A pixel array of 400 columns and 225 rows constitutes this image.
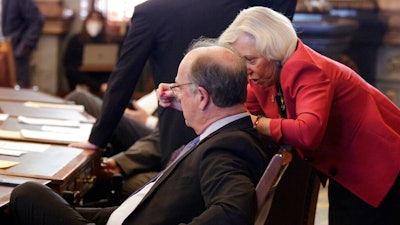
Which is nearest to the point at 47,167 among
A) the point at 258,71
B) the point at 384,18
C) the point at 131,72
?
the point at 131,72

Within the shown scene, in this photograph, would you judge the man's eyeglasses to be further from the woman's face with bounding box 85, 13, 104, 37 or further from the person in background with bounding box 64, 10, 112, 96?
the woman's face with bounding box 85, 13, 104, 37

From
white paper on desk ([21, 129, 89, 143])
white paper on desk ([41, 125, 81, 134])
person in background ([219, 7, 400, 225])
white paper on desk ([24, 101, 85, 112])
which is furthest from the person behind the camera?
white paper on desk ([24, 101, 85, 112])

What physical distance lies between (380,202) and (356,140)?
216 mm

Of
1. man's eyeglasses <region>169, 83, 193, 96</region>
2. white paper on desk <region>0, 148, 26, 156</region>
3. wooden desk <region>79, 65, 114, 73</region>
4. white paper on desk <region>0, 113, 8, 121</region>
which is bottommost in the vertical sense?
wooden desk <region>79, 65, 114, 73</region>

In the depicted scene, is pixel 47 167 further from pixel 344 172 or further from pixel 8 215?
pixel 344 172

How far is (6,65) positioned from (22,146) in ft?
10.1

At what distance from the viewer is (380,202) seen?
2525mm

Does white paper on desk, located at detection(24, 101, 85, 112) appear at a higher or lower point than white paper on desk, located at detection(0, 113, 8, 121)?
lower

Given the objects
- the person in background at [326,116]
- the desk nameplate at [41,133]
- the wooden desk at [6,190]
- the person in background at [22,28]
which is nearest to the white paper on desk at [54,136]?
the desk nameplate at [41,133]

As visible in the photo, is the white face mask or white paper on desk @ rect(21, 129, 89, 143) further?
the white face mask

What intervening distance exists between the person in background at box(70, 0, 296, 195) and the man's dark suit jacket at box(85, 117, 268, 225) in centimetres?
102

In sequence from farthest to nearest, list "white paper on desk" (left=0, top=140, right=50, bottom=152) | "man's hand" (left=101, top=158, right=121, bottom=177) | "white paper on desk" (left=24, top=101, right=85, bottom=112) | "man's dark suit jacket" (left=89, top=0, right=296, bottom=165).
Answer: "white paper on desk" (left=24, top=101, right=85, bottom=112), "man's hand" (left=101, top=158, right=121, bottom=177), "man's dark suit jacket" (left=89, top=0, right=296, bottom=165), "white paper on desk" (left=0, top=140, right=50, bottom=152)

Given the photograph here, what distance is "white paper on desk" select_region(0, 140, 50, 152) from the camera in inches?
117

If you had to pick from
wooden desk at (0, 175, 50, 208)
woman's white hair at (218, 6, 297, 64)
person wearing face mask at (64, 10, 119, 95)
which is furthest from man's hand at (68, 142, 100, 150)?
person wearing face mask at (64, 10, 119, 95)
